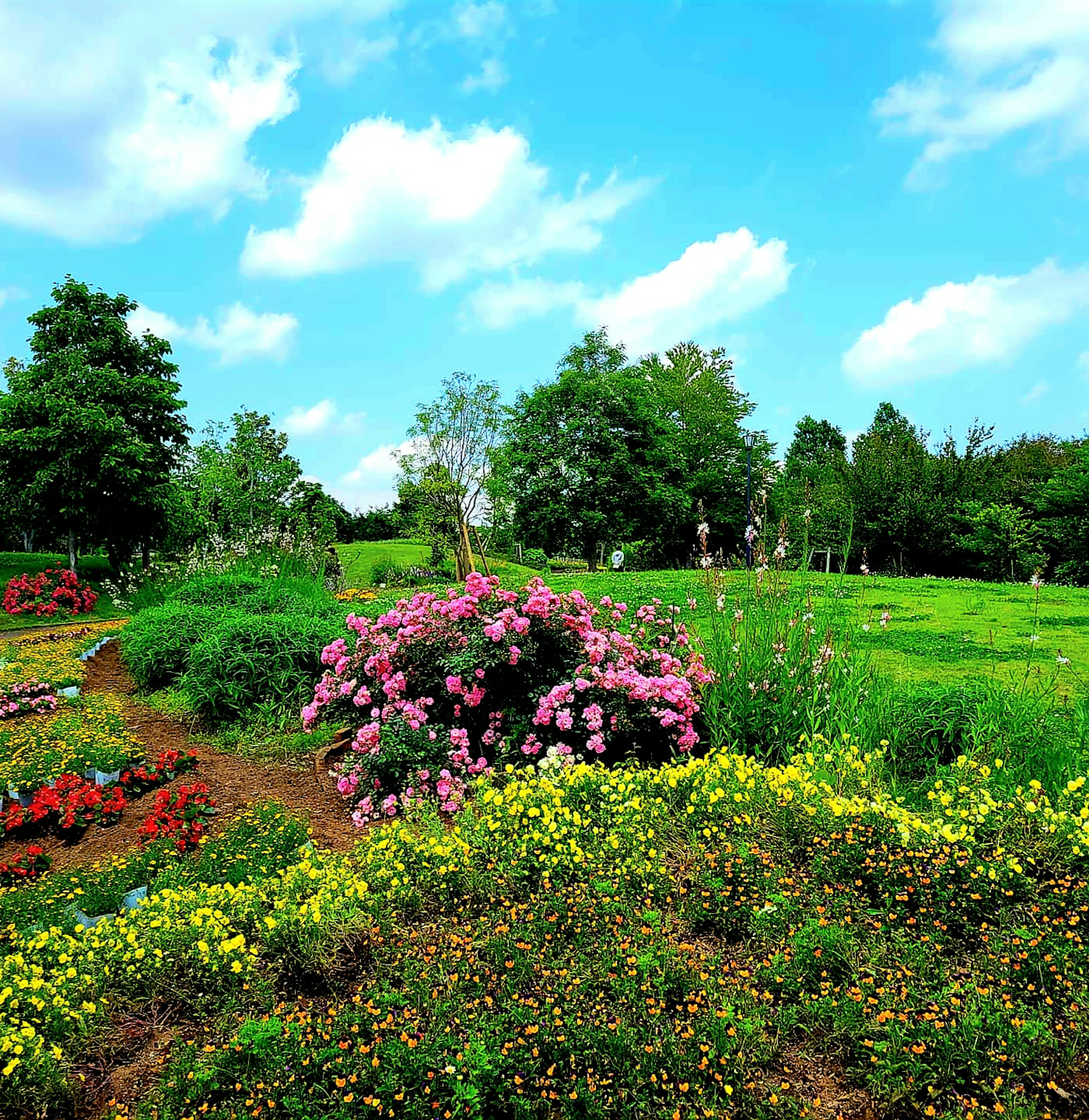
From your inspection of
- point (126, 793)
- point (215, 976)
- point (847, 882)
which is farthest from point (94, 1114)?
point (126, 793)

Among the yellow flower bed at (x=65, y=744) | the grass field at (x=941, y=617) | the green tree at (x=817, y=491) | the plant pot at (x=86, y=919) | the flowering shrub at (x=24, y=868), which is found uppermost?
the green tree at (x=817, y=491)

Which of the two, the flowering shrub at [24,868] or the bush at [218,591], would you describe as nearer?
the flowering shrub at [24,868]

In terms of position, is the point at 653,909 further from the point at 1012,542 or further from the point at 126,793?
the point at 1012,542

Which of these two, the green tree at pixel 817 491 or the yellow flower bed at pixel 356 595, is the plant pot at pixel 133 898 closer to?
→ the green tree at pixel 817 491

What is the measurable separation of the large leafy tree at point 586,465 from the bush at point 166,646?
62.8ft

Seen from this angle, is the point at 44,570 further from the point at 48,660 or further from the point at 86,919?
the point at 86,919

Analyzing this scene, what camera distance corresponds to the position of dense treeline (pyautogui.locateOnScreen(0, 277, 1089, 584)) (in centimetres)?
1794

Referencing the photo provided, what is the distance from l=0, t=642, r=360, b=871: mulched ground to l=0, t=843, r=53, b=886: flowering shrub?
97 millimetres

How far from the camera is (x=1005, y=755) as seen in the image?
4.47 metres

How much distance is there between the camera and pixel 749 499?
2681 cm

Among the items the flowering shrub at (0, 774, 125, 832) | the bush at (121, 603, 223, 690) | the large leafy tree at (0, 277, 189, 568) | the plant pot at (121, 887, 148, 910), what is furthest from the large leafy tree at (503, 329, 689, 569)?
the plant pot at (121, 887, 148, 910)

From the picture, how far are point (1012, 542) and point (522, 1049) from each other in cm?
2144

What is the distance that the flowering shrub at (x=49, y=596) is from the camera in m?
15.8

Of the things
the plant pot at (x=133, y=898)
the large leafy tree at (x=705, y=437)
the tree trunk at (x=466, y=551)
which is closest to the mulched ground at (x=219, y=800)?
the plant pot at (x=133, y=898)
